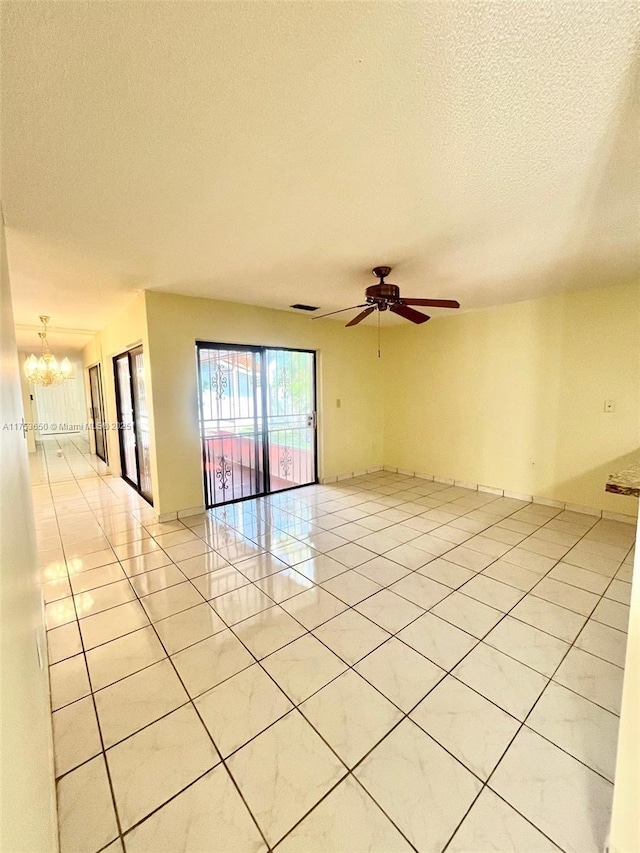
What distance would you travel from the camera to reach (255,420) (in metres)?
4.61

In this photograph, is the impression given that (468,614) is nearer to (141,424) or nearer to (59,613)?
(59,613)

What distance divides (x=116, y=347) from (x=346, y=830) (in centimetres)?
548

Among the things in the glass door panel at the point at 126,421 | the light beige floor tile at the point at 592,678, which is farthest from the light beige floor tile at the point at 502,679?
the glass door panel at the point at 126,421

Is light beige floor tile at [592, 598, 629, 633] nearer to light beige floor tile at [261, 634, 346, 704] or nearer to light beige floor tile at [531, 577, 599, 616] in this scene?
light beige floor tile at [531, 577, 599, 616]

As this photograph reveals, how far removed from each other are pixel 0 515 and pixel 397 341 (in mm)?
5480

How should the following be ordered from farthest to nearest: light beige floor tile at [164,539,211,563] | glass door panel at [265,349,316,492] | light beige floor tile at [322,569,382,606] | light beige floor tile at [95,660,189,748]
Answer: glass door panel at [265,349,316,492] < light beige floor tile at [164,539,211,563] < light beige floor tile at [322,569,382,606] < light beige floor tile at [95,660,189,748]

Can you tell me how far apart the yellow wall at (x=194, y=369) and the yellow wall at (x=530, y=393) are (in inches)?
36.0

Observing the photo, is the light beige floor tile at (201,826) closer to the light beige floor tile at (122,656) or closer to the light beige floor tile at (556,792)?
the light beige floor tile at (122,656)

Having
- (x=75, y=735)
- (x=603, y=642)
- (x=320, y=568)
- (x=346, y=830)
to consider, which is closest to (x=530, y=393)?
(x=603, y=642)

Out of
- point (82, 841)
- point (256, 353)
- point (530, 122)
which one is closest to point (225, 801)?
point (82, 841)

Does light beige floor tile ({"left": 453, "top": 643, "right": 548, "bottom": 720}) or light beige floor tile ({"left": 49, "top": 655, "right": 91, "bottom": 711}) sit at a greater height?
light beige floor tile ({"left": 49, "top": 655, "right": 91, "bottom": 711})

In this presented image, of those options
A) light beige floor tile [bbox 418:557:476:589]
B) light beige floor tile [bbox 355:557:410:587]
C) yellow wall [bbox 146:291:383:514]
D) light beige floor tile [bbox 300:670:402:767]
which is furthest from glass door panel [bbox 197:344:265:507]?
light beige floor tile [bbox 300:670:402:767]

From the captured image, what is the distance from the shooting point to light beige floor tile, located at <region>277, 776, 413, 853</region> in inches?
44.3

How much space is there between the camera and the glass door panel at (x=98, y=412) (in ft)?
21.9
